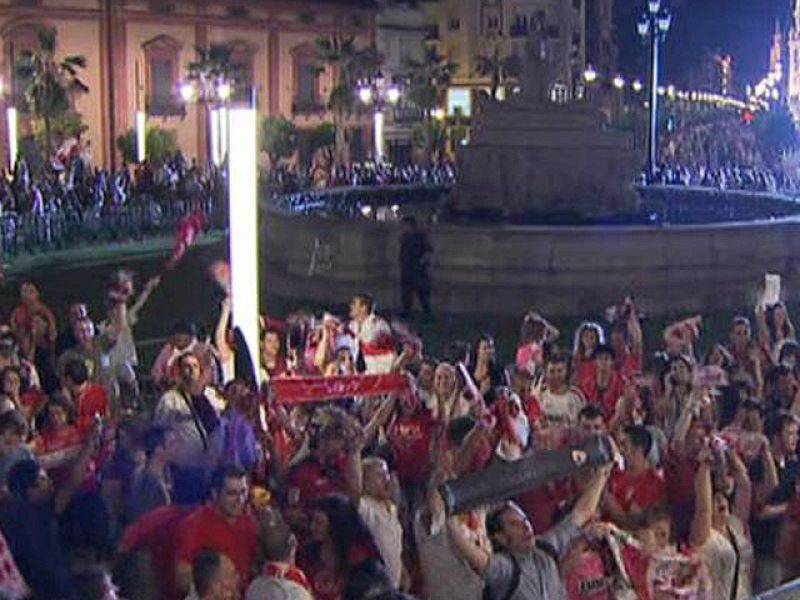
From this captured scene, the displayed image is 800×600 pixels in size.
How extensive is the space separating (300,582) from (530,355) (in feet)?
20.5

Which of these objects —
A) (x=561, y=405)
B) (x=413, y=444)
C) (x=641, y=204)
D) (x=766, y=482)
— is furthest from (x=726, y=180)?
(x=766, y=482)

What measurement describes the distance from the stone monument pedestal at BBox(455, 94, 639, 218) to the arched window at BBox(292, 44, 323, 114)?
3846 centimetres

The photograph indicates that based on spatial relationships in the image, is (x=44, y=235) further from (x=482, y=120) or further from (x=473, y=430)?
(x=473, y=430)

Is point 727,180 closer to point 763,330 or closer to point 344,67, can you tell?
point 344,67

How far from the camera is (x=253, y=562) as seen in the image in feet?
25.1

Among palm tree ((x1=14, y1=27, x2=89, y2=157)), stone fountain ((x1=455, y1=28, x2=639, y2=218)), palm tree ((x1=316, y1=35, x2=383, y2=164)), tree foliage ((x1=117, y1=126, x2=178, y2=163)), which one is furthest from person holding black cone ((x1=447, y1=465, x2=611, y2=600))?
palm tree ((x1=316, y1=35, x2=383, y2=164))

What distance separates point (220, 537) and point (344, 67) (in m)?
60.3

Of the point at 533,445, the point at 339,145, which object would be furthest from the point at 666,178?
the point at 533,445

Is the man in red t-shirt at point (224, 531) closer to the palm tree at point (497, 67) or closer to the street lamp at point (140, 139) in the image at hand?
the street lamp at point (140, 139)

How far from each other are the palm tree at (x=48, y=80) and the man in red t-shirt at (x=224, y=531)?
134ft

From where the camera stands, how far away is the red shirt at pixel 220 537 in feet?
25.1

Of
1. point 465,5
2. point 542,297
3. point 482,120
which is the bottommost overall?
point 542,297

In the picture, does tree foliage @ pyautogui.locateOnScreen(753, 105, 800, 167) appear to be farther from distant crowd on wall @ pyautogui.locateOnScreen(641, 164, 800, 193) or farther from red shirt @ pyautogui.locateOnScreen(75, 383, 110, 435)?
red shirt @ pyautogui.locateOnScreen(75, 383, 110, 435)

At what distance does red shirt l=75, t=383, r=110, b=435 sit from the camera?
10.6 meters
